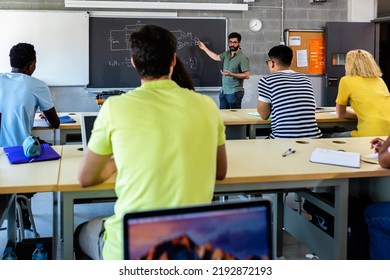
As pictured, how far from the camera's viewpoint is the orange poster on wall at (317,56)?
6.62 metres

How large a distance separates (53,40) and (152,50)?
4729 millimetres

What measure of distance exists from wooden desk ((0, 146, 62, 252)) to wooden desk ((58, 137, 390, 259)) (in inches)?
1.7

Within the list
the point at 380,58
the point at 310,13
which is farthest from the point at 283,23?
the point at 380,58

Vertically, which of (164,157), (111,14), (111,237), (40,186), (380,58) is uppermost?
(111,14)

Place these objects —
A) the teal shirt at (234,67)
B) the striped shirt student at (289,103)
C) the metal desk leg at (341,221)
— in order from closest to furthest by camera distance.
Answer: the metal desk leg at (341,221) < the striped shirt student at (289,103) < the teal shirt at (234,67)

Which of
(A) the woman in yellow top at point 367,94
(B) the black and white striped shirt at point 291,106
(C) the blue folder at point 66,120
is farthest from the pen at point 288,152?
(C) the blue folder at point 66,120

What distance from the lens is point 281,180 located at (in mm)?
1969

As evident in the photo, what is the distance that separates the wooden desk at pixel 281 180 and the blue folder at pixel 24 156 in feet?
0.23

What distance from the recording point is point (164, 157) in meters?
1.40

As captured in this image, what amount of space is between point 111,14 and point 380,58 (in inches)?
168

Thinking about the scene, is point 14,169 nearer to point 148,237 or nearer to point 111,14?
point 148,237

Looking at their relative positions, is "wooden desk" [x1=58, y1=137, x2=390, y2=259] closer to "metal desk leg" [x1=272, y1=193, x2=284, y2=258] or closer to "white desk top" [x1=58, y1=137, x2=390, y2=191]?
"white desk top" [x1=58, y1=137, x2=390, y2=191]

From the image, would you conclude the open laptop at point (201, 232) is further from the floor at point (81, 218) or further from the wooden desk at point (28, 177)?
the floor at point (81, 218)

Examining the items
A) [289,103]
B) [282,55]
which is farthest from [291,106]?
[282,55]
